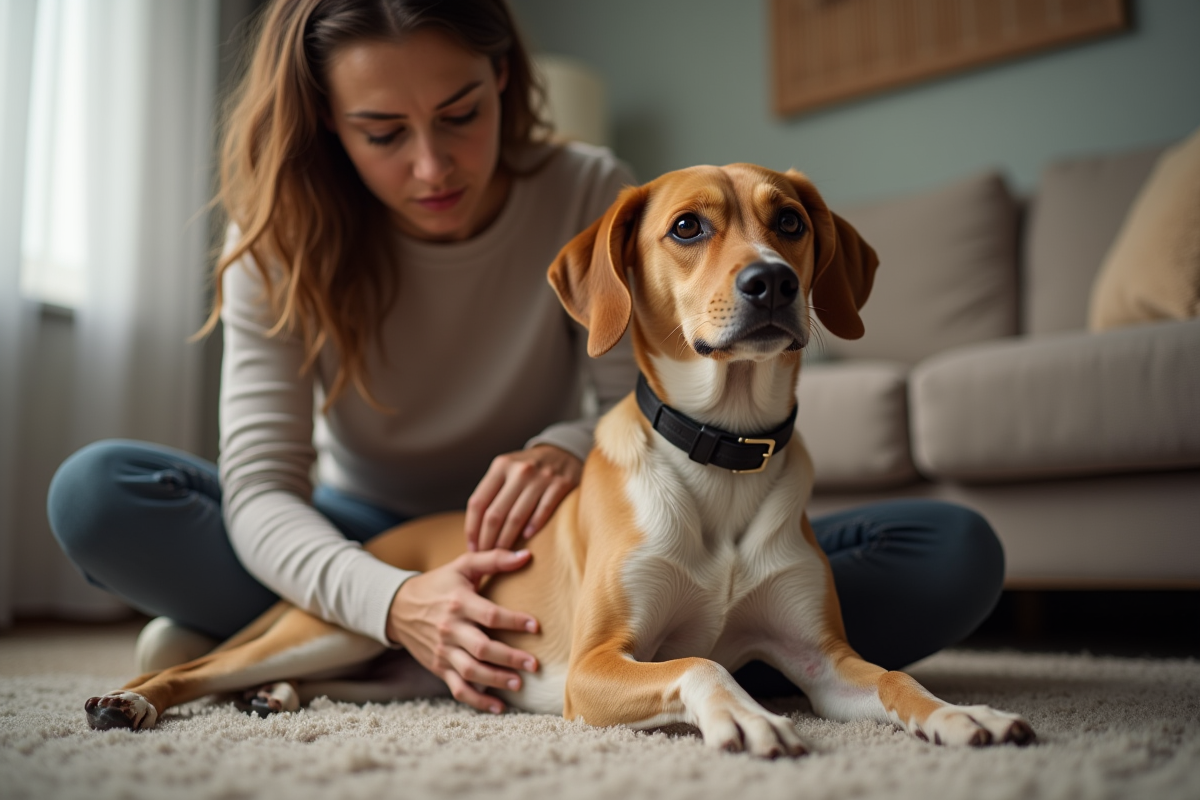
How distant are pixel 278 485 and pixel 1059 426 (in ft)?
5.30

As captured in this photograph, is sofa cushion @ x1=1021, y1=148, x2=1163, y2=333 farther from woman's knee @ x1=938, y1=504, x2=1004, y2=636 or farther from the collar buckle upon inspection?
the collar buckle

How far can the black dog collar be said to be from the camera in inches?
47.9

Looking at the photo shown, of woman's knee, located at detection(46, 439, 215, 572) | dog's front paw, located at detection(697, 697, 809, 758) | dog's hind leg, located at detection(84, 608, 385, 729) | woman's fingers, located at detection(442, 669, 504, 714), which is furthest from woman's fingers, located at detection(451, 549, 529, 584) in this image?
woman's knee, located at detection(46, 439, 215, 572)

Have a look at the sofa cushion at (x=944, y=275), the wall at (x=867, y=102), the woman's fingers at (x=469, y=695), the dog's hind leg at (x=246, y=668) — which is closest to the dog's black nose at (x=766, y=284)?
the woman's fingers at (x=469, y=695)

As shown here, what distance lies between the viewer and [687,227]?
51.3 inches

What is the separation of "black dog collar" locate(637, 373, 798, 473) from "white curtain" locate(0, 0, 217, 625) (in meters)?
2.30

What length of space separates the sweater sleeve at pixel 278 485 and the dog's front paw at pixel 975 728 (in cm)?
78

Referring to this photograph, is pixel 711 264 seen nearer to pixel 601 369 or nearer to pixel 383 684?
pixel 601 369

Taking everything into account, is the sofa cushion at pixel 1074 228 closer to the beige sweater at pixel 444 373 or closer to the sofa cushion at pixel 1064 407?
the sofa cushion at pixel 1064 407

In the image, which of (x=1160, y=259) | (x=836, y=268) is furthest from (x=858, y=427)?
(x=836, y=268)

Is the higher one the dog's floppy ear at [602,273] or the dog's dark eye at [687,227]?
the dog's dark eye at [687,227]

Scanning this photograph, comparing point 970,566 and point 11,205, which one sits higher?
point 11,205

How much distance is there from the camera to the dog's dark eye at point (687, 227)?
130cm

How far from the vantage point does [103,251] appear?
3084 mm
